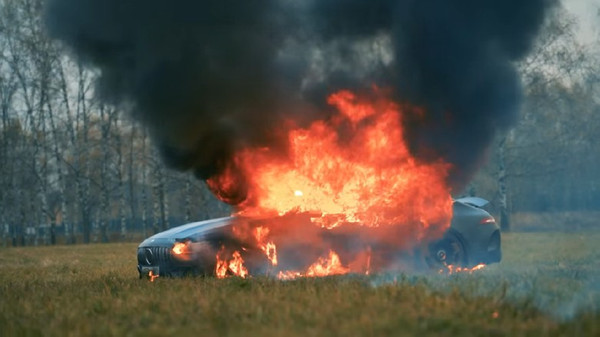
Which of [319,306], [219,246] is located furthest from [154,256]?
[319,306]

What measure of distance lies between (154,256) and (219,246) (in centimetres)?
111

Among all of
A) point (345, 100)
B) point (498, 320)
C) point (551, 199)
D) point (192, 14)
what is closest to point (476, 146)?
point (345, 100)

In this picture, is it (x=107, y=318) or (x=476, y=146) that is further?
(x=476, y=146)

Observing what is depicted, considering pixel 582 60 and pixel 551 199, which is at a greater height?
pixel 582 60

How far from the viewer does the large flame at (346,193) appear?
42.2ft

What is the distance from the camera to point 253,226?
42.7 ft

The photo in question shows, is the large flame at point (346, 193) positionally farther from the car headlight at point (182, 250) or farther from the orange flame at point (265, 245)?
the car headlight at point (182, 250)

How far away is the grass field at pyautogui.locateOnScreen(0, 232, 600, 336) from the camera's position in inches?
275

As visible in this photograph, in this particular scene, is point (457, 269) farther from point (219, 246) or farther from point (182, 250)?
point (182, 250)

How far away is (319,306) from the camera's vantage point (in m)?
8.27

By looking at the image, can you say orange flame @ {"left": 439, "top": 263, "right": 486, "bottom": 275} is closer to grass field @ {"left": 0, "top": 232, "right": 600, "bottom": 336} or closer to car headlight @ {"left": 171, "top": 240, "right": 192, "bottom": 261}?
grass field @ {"left": 0, "top": 232, "right": 600, "bottom": 336}

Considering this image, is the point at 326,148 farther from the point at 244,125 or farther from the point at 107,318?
the point at 107,318

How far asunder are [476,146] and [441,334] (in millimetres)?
8158

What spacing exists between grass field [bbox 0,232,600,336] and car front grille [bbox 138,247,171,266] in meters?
0.73
